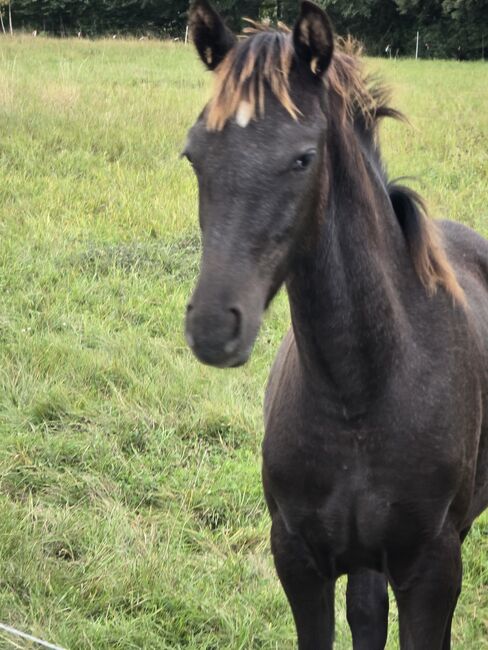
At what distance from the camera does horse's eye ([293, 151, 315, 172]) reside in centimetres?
180

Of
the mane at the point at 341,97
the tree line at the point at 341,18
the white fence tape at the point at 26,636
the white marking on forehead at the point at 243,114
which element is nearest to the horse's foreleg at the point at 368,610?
the white fence tape at the point at 26,636

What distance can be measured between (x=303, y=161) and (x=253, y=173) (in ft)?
0.41

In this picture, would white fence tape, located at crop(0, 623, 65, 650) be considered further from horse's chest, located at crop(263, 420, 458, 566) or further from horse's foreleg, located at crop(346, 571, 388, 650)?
horse's chest, located at crop(263, 420, 458, 566)

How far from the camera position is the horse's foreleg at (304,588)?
246cm

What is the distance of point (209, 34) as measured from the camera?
2018mm

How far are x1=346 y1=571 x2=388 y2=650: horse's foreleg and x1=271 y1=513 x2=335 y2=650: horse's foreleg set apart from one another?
1.33ft

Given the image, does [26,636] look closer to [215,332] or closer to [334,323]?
[334,323]

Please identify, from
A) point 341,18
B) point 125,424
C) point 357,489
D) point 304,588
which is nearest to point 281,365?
point 357,489

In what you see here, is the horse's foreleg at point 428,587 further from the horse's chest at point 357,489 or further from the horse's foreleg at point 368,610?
the horse's foreleg at point 368,610

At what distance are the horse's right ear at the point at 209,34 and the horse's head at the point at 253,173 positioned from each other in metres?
0.13

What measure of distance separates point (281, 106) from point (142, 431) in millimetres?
2957

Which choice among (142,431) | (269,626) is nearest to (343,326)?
(269,626)

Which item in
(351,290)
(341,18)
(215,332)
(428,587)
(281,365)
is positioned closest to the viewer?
(215,332)

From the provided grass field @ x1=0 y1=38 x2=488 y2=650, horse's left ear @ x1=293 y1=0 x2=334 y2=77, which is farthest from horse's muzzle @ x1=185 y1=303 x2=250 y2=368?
grass field @ x1=0 y1=38 x2=488 y2=650
